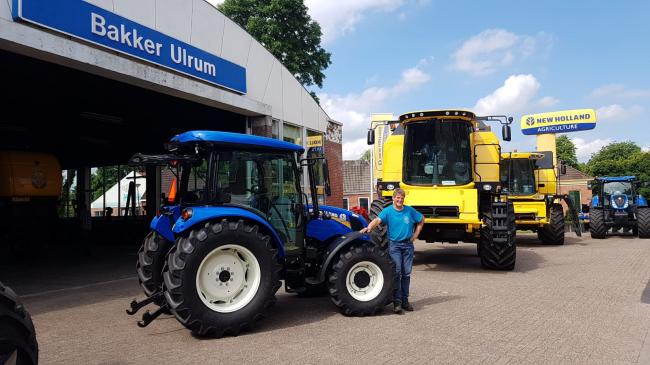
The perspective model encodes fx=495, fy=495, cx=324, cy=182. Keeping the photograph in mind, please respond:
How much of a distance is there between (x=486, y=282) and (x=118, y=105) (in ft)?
34.2

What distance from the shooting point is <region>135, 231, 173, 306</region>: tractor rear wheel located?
5992mm

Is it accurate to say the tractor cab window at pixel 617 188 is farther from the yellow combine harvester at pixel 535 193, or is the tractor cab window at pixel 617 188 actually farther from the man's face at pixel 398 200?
the man's face at pixel 398 200

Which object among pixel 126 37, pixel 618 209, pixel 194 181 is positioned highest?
pixel 126 37

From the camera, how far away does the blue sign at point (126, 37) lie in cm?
743

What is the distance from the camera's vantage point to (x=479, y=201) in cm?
988

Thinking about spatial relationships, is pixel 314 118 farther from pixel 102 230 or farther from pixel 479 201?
pixel 102 230

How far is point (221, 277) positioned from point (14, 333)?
2.50 m

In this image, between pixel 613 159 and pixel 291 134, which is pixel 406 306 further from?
pixel 613 159

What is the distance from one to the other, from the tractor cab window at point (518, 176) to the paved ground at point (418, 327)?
660 cm

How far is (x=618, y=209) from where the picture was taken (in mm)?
18797

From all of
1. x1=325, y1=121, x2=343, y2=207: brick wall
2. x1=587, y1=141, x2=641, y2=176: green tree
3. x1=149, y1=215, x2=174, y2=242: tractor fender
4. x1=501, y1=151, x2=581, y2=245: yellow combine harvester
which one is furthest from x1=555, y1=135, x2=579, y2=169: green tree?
x1=149, y1=215, x2=174, y2=242: tractor fender

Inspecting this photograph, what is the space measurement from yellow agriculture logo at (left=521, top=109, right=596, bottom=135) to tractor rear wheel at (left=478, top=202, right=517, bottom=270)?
15.9m

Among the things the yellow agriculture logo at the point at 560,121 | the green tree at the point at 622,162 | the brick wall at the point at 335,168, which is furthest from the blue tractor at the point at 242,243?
the green tree at the point at 622,162

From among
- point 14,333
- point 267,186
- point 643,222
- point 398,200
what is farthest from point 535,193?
point 14,333
